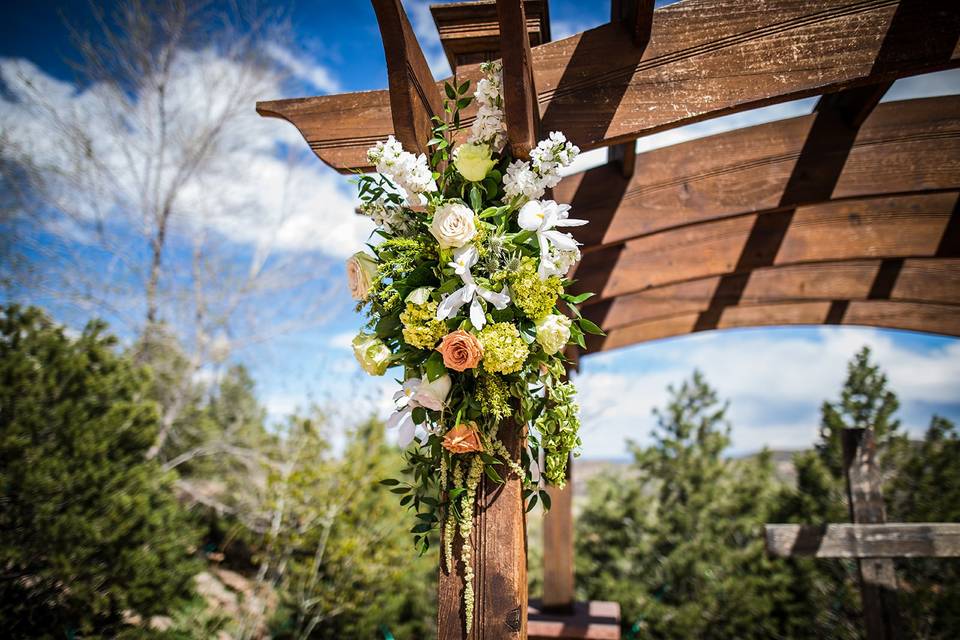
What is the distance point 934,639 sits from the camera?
4133 mm

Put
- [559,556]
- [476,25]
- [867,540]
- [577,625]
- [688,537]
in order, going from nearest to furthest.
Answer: [476,25], [867,540], [577,625], [559,556], [688,537]

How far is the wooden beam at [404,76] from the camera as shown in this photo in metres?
1.25

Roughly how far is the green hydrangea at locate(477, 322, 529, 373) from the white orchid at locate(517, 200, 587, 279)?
0.17m

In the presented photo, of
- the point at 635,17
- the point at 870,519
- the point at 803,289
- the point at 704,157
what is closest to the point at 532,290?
the point at 635,17

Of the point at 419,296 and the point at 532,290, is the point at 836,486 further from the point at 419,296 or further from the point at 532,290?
the point at 419,296

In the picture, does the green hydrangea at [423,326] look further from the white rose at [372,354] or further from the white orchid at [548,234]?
the white orchid at [548,234]

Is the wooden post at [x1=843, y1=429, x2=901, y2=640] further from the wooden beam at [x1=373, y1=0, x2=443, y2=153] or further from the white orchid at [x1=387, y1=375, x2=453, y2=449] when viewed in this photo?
the wooden beam at [x1=373, y1=0, x2=443, y2=153]

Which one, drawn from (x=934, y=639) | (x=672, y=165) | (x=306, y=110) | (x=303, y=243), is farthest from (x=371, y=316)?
(x=303, y=243)

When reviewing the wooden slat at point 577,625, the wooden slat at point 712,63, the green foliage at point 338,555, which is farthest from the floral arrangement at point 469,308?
the green foliage at point 338,555

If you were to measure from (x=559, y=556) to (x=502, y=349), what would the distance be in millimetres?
3197

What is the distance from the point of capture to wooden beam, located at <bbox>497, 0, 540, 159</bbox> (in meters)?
1.22

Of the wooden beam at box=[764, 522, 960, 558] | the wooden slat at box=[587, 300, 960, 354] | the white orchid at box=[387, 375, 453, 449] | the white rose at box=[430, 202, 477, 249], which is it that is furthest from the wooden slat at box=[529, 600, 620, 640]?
the white rose at box=[430, 202, 477, 249]

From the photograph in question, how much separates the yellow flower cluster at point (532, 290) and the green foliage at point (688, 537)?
5.30m

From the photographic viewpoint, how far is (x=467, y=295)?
1225mm
